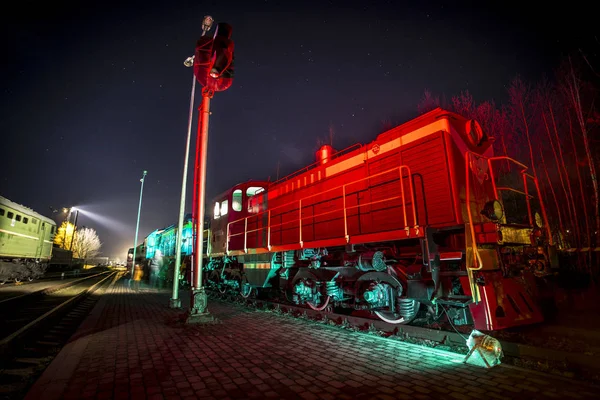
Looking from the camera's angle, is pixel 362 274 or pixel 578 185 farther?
pixel 578 185

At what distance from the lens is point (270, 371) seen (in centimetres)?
369

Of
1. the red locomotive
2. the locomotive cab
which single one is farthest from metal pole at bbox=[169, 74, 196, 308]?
the red locomotive

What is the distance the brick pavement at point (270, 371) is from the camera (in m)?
3.03

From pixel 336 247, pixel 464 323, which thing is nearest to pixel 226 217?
pixel 336 247

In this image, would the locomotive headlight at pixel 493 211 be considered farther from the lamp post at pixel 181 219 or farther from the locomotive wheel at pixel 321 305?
the lamp post at pixel 181 219

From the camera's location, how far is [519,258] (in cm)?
500

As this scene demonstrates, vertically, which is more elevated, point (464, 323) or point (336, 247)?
point (336, 247)

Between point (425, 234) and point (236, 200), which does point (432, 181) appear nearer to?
point (425, 234)

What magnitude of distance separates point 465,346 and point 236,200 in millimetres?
8162

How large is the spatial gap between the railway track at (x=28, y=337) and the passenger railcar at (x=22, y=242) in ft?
27.7

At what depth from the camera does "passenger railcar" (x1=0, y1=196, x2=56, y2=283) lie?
16.2m

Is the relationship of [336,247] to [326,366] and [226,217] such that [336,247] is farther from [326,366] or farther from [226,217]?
[226,217]

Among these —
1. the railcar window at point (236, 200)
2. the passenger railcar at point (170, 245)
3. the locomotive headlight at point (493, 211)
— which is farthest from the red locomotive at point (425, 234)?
the passenger railcar at point (170, 245)

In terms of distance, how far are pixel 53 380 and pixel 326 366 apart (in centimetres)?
311
